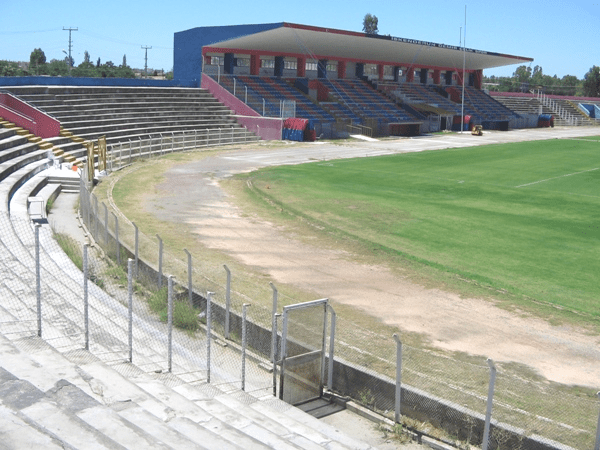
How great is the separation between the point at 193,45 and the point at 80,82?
15.1 meters

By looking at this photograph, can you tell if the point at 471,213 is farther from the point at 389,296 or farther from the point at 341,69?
the point at 341,69

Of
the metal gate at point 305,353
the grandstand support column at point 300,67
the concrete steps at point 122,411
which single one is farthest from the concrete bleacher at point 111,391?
the grandstand support column at point 300,67

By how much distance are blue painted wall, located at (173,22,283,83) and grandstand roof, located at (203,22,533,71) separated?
1.43ft

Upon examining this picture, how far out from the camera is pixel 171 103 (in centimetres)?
5225

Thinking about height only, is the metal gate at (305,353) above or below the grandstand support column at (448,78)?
below

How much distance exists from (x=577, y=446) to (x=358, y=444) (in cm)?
276

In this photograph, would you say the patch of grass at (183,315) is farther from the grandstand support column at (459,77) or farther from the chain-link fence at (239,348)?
the grandstand support column at (459,77)

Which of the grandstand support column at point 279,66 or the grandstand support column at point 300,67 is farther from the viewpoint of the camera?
the grandstand support column at point 300,67

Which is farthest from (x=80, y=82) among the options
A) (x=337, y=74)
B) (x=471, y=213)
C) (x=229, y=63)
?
(x=337, y=74)

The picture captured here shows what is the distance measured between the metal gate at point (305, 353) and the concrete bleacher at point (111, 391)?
403 mm

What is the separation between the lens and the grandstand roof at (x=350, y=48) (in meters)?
57.2

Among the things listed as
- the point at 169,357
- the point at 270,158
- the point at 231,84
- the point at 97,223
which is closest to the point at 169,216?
the point at 97,223

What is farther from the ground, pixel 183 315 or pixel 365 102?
pixel 365 102

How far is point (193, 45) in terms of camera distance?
60.6 metres
